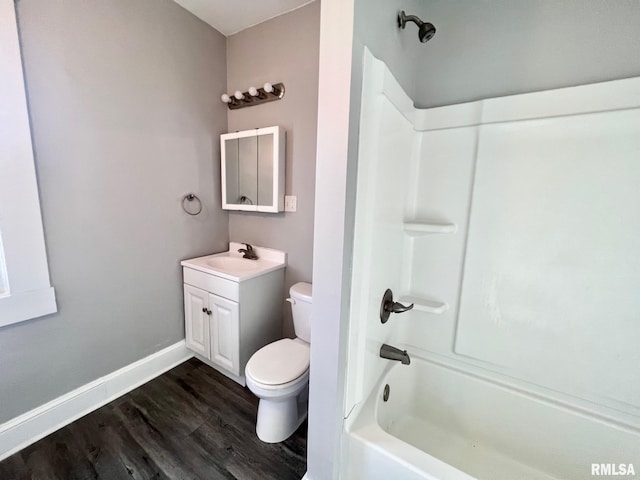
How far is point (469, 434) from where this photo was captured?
1.35 meters

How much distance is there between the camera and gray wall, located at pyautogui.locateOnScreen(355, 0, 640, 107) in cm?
99

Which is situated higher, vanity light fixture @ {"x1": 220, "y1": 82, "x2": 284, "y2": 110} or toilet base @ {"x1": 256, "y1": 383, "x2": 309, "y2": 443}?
vanity light fixture @ {"x1": 220, "y1": 82, "x2": 284, "y2": 110}

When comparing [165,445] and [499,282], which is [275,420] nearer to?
[165,445]

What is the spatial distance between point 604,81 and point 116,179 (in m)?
2.47

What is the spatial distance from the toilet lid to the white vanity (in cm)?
28

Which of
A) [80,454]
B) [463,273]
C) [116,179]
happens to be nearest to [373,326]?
[463,273]

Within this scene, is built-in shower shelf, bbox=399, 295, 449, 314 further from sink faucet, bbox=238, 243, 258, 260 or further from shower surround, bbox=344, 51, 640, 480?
sink faucet, bbox=238, 243, 258, 260

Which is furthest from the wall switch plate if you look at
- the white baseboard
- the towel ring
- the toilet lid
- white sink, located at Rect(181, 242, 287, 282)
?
the white baseboard

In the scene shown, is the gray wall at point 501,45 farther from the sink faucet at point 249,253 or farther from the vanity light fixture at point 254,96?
the sink faucet at point 249,253

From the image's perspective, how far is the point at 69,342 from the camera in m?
1.46

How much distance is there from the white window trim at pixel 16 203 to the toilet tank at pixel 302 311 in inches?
52.5

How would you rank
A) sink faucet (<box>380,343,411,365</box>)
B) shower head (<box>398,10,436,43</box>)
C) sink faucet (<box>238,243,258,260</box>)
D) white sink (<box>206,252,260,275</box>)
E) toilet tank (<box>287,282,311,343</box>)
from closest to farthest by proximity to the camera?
1. shower head (<box>398,10,436,43</box>)
2. sink faucet (<box>380,343,411,365</box>)
3. toilet tank (<box>287,282,311,343</box>)
4. white sink (<box>206,252,260,275</box>)
5. sink faucet (<box>238,243,258,260</box>)

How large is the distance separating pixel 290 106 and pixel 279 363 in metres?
1.70

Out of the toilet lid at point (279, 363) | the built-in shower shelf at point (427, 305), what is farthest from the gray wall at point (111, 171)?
the built-in shower shelf at point (427, 305)
